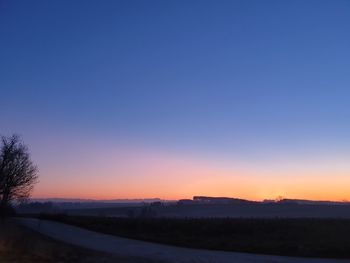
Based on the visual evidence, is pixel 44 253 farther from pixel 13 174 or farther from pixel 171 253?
pixel 13 174

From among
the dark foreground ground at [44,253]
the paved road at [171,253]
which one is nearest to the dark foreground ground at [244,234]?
the paved road at [171,253]

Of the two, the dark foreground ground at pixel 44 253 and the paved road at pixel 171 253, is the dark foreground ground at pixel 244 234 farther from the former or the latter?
the dark foreground ground at pixel 44 253

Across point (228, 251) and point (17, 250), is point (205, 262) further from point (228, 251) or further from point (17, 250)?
point (17, 250)

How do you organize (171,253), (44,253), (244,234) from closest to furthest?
(44,253) < (171,253) < (244,234)

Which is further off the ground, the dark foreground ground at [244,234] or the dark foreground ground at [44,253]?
the dark foreground ground at [244,234]

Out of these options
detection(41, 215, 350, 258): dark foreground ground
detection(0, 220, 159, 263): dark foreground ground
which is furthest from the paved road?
detection(41, 215, 350, 258): dark foreground ground

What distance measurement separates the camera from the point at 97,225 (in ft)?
132

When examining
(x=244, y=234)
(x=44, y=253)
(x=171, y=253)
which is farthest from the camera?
(x=244, y=234)

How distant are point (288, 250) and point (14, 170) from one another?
141 feet

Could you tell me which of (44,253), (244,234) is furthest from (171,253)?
(244,234)

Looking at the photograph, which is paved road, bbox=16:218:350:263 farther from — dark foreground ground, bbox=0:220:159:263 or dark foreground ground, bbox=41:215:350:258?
dark foreground ground, bbox=41:215:350:258

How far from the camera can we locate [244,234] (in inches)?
1379

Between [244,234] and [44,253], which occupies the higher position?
[244,234]

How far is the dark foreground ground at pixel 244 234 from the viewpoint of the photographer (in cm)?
2512
